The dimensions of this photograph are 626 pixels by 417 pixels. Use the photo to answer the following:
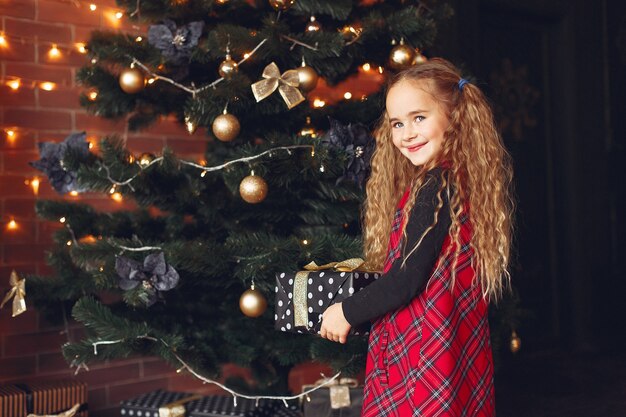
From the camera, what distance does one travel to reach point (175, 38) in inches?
87.4

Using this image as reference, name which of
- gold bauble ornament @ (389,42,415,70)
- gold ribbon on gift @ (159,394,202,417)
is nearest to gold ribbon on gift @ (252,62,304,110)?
gold bauble ornament @ (389,42,415,70)

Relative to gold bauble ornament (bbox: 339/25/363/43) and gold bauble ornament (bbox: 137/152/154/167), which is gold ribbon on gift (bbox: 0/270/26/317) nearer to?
gold bauble ornament (bbox: 137/152/154/167)

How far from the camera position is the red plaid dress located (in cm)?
171

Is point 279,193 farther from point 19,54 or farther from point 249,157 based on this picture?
point 19,54

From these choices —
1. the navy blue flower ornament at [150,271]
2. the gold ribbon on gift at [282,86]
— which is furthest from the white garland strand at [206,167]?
the navy blue flower ornament at [150,271]

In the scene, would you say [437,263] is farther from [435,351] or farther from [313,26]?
[313,26]

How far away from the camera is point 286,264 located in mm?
2090

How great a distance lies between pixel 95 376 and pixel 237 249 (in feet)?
3.79

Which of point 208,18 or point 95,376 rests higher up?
point 208,18

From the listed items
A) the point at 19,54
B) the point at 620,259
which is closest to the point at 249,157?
the point at 19,54

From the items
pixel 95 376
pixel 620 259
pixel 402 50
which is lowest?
pixel 95 376

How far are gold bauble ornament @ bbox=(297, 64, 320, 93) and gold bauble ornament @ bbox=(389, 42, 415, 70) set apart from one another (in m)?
0.25

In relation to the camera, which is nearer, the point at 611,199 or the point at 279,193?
the point at 279,193

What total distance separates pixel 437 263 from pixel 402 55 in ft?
2.54
